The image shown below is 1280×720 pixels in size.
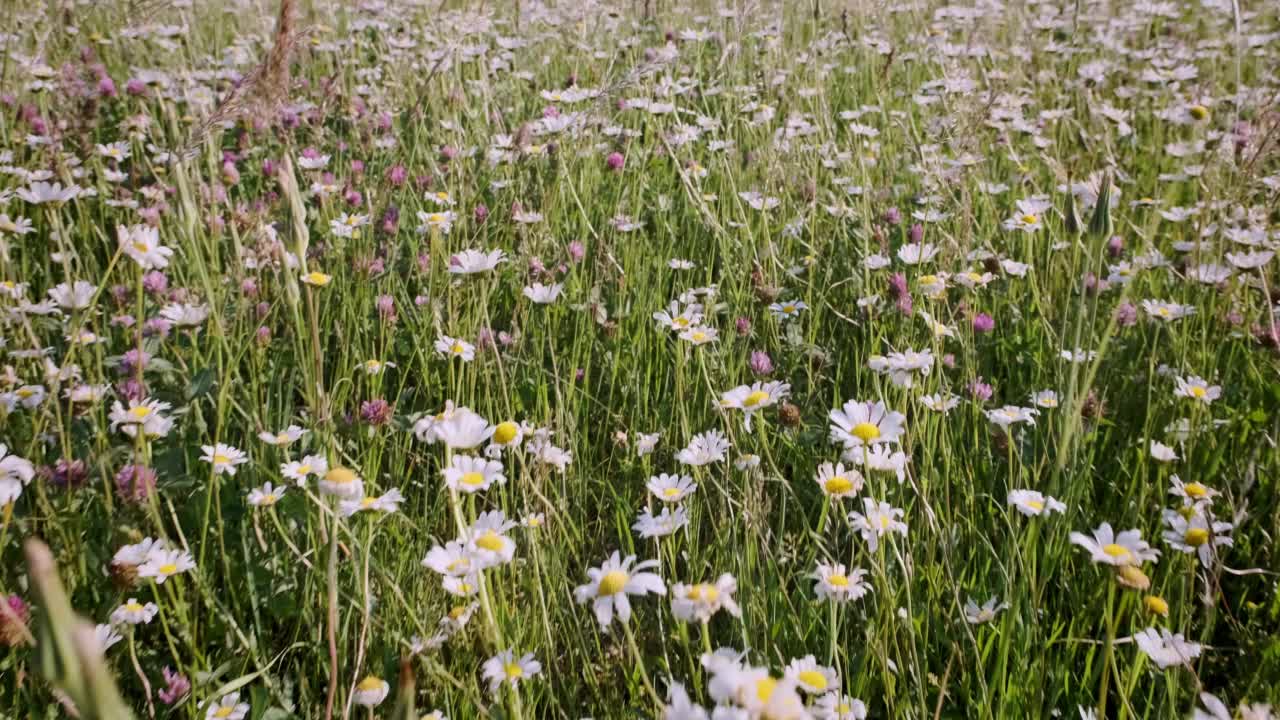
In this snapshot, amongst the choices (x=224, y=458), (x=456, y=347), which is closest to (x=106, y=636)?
(x=224, y=458)

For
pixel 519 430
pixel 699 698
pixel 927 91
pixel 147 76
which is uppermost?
pixel 147 76

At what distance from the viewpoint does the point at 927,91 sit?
10.8 ft

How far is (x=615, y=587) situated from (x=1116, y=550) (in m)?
0.59

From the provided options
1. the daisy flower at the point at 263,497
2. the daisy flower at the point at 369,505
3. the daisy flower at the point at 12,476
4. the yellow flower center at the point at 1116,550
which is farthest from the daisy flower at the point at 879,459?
the daisy flower at the point at 12,476

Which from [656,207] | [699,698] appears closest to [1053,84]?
[656,207]

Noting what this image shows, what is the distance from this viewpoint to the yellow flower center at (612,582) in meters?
0.93

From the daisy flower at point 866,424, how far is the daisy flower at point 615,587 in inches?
13.6

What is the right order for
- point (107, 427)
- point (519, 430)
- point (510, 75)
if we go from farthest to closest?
1. point (510, 75)
2. point (107, 427)
3. point (519, 430)

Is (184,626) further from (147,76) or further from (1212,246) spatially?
(1212,246)

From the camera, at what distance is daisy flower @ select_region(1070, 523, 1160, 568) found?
1.00 meters

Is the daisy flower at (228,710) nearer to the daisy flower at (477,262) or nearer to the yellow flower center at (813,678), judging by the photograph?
the yellow flower center at (813,678)

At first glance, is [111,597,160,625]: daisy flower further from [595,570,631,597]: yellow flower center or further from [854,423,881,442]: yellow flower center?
[854,423,881,442]: yellow flower center

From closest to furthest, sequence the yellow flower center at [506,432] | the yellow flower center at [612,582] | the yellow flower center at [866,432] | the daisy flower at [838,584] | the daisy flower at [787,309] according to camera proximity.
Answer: the yellow flower center at [612,582]
the daisy flower at [838,584]
the yellow flower center at [866,432]
the yellow flower center at [506,432]
the daisy flower at [787,309]

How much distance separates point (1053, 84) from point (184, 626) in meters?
3.68
